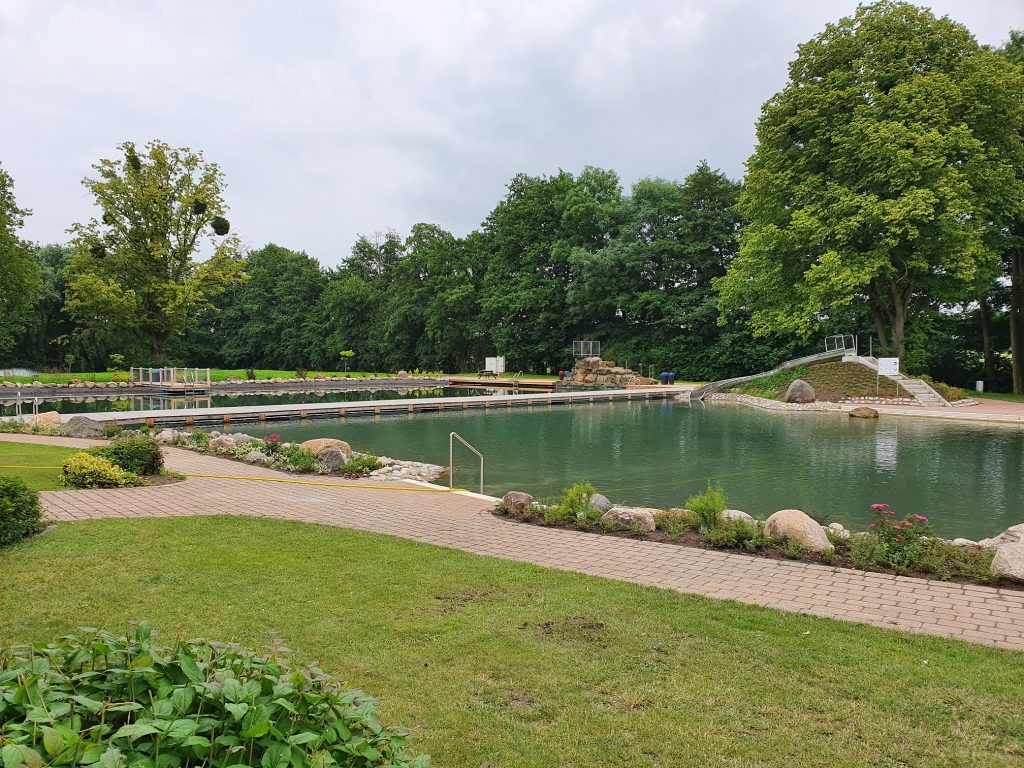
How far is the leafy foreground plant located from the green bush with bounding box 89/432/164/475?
8.23 meters

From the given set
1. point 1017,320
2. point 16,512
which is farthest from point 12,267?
point 1017,320

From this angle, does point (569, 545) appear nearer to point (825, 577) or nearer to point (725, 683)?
point (825, 577)

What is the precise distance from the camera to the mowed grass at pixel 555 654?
2.68 m

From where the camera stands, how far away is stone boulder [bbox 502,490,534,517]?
7541mm

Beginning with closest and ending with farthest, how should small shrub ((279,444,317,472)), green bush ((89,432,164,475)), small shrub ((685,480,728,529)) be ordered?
small shrub ((685,480,728,529))
green bush ((89,432,164,475))
small shrub ((279,444,317,472))

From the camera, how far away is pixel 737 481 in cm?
1135

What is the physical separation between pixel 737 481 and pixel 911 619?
714cm

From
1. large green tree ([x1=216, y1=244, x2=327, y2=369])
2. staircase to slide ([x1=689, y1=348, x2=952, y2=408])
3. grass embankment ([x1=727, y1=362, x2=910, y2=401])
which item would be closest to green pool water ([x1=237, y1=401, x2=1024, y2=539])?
staircase to slide ([x1=689, y1=348, x2=952, y2=408])

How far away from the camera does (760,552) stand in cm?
609

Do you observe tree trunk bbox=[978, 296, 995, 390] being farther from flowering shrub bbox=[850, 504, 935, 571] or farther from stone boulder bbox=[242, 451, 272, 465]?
stone boulder bbox=[242, 451, 272, 465]

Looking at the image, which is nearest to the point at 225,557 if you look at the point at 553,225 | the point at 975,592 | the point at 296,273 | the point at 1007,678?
the point at 1007,678

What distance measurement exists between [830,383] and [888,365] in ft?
8.93

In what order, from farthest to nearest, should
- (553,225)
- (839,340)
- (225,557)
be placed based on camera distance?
(553,225) → (839,340) → (225,557)

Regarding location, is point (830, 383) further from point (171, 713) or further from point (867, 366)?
point (171, 713)
